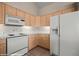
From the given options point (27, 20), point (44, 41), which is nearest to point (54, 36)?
point (44, 41)

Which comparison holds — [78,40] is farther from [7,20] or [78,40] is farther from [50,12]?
[7,20]

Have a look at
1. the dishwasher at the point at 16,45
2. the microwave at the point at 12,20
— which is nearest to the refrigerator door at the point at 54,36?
the dishwasher at the point at 16,45

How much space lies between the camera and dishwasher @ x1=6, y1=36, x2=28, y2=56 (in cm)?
143

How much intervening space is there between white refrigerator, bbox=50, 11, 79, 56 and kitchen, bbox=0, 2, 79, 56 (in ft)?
0.17

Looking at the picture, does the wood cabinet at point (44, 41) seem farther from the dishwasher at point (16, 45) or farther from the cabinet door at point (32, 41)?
the dishwasher at point (16, 45)

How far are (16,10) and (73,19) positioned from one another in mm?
1040

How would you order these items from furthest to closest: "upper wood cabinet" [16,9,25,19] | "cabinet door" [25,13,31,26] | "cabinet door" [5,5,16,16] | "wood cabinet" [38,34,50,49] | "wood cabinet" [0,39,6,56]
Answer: "cabinet door" [25,13,31,26], "upper wood cabinet" [16,9,25,19], "wood cabinet" [38,34,50,49], "cabinet door" [5,5,16,16], "wood cabinet" [0,39,6,56]

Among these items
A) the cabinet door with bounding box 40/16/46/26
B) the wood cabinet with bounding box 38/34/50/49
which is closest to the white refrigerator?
the wood cabinet with bounding box 38/34/50/49

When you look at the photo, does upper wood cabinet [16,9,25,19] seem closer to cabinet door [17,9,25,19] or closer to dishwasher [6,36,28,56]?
cabinet door [17,9,25,19]

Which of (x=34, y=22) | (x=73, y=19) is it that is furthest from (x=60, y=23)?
(x=34, y=22)

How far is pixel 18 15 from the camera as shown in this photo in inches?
66.3

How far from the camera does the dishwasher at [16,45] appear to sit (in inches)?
Result: 56.4

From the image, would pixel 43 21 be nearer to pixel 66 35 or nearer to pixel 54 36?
pixel 54 36

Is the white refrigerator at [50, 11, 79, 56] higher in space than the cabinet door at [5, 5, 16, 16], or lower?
lower
